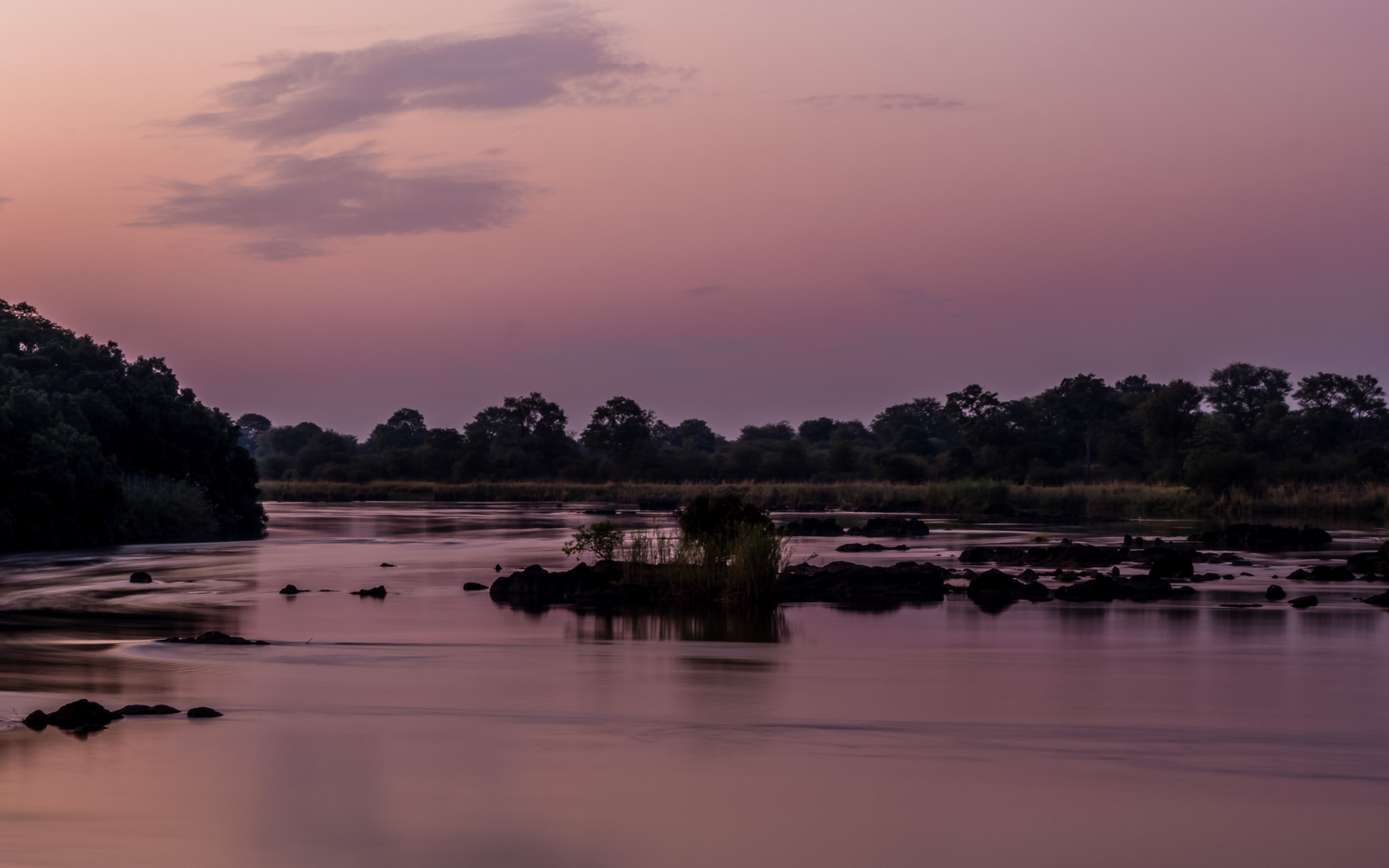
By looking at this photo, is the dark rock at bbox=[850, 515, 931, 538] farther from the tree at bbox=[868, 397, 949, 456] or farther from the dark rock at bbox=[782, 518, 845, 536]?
the tree at bbox=[868, 397, 949, 456]

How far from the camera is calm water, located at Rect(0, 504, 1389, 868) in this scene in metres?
9.11

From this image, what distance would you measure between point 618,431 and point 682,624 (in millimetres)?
105988

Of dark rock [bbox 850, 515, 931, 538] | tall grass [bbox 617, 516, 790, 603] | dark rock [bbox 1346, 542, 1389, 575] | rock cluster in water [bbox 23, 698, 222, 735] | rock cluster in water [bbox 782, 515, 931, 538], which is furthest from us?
rock cluster in water [bbox 782, 515, 931, 538]

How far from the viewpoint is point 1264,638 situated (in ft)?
66.6

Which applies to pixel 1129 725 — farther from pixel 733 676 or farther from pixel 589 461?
pixel 589 461

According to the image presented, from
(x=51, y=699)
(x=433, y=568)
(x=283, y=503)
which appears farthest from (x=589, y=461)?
(x=51, y=699)

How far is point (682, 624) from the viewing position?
71.6 feet

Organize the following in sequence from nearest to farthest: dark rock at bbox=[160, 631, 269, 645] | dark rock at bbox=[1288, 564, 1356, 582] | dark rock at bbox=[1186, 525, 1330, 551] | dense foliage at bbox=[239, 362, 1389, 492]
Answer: dark rock at bbox=[160, 631, 269, 645]
dark rock at bbox=[1288, 564, 1356, 582]
dark rock at bbox=[1186, 525, 1330, 551]
dense foliage at bbox=[239, 362, 1389, 492]

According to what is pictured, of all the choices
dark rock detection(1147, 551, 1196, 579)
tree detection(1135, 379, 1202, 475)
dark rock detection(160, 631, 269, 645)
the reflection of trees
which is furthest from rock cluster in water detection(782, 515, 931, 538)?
tree detection(1135, 379, 1202, 475)

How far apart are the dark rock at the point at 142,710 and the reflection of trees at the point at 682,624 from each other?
25.8 ft

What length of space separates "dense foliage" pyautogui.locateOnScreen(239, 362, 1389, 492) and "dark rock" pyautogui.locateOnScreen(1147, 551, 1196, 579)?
42.6 metres

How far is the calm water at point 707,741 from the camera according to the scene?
9.11m

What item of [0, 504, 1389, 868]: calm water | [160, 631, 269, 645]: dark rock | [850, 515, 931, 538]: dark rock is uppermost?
[850, 515, 931, 538]: dark rock

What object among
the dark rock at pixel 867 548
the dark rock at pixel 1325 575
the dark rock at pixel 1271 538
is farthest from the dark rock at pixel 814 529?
the dark rock at pixel 1325 575
